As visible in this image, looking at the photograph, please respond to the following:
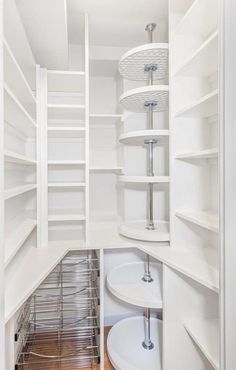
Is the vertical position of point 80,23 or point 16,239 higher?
point 80,23

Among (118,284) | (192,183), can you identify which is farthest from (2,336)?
(192,183)

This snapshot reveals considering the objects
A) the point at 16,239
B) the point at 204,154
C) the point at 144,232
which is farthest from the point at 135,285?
A: the point at 204,154

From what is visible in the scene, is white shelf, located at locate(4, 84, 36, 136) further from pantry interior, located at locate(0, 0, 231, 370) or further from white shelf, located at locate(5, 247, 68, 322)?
white shelf, located at locate(5, 247, 68, 322)

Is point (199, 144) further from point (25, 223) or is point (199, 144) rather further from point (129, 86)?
point (25, 223)

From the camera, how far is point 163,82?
2.00m

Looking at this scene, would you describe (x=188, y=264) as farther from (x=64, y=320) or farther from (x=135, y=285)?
(x=64, y=320)

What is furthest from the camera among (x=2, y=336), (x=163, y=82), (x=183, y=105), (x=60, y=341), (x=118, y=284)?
(x=163, y=82)

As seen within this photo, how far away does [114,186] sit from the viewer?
2166 mm

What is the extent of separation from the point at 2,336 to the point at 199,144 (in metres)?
1.34

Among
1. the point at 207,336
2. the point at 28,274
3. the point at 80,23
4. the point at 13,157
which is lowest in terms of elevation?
the point at 207,336

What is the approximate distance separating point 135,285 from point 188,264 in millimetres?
499

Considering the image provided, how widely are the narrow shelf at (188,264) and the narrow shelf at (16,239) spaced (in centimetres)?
70

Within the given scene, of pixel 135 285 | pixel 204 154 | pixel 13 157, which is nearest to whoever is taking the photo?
pixel 13 157

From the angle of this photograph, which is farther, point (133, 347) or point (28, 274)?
point (133, 347)
